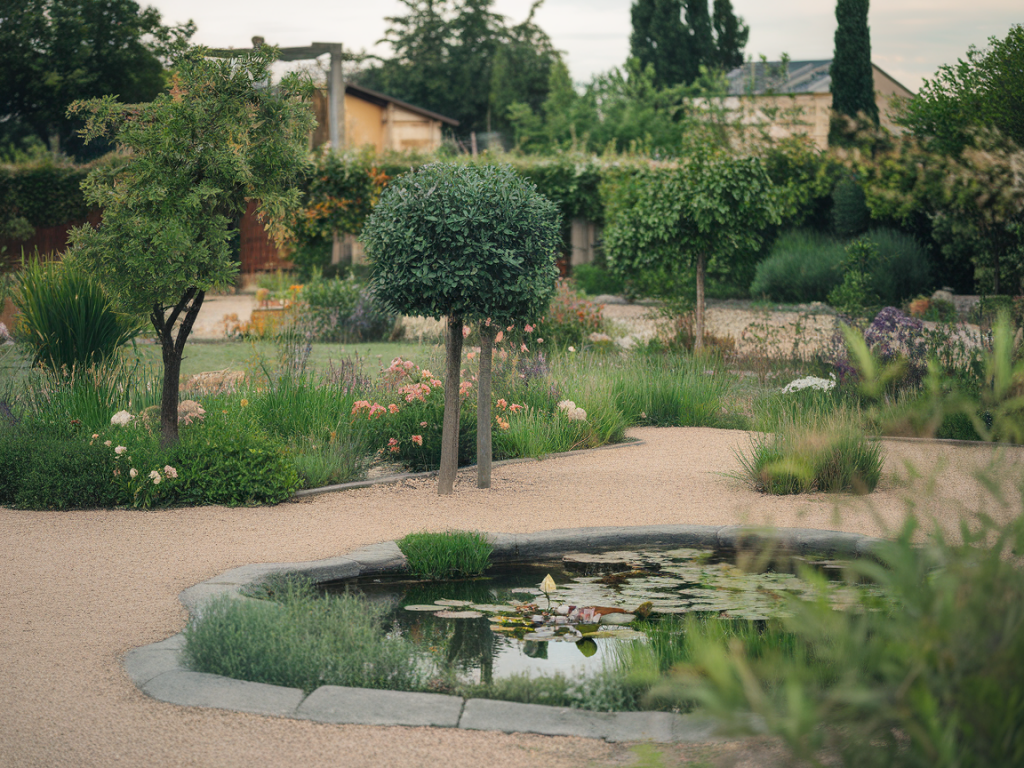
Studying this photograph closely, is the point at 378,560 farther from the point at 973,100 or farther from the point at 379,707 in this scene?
the point at 973,100

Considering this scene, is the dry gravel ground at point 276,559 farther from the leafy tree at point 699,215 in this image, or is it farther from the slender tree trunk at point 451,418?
the leafy tree at point 699,215

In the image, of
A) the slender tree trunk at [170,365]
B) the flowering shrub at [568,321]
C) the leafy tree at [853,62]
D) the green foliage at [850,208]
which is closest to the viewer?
the slender tree trunk at [170,365]

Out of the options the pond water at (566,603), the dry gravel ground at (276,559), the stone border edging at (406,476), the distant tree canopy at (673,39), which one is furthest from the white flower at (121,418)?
the distant tree canopy at (673,39)

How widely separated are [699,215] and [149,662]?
8.57m

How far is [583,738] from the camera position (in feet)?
8.71

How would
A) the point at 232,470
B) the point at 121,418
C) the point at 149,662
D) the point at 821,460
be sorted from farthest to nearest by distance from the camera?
1. the point at 121,418
2. the point at 821,460
3. the point at 232,470
4. the point at 149,662

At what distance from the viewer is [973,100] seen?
15070mm

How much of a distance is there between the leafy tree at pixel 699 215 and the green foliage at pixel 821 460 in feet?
14.7

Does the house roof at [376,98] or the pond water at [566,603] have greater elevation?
the house roof at [376,98]

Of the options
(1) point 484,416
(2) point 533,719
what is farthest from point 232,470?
(2) point 533,719

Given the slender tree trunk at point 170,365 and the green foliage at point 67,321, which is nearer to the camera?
the slender tree trunk at point 170,365

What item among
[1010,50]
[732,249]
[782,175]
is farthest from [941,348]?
[782,175]

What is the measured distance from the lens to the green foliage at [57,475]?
210 inches

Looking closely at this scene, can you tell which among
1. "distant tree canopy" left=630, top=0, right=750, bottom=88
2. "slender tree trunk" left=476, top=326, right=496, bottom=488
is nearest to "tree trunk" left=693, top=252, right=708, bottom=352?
"slender tree trunk" left=476, top=326, right=496, bottom=488
